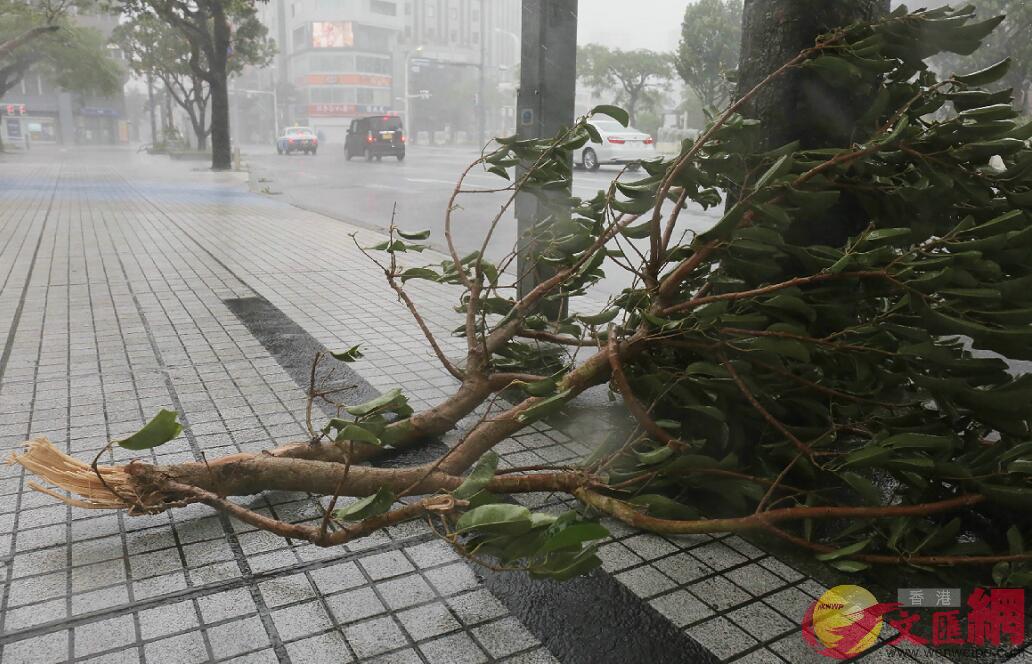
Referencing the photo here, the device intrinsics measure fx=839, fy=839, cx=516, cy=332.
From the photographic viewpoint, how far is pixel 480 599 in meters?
2.44

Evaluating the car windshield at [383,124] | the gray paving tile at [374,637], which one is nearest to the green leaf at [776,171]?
the gray paving tile at [374,637]

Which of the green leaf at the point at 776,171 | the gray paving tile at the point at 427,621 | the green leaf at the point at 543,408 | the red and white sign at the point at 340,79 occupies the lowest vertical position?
the gray paving tile at the point at 427,621

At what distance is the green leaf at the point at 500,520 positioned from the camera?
2061mm

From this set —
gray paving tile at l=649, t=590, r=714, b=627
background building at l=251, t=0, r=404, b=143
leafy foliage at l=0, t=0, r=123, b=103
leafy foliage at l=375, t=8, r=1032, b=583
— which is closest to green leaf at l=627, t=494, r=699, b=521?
leafy foliage at l=375, t=8, r=1032, b=583

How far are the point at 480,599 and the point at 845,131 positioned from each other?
2.06 metres

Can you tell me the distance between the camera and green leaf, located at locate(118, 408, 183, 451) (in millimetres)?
2268

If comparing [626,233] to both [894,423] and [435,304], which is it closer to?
[894,423]

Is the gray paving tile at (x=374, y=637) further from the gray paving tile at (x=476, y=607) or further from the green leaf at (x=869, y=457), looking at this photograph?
the green leaf at (x=869, y=457)

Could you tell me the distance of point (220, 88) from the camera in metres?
26.2

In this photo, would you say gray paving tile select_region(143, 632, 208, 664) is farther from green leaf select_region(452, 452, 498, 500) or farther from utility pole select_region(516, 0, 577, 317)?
utility pole select_region(516, 0, 577, 317)

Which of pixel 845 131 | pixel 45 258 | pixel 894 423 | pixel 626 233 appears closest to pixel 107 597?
pixel 626 233

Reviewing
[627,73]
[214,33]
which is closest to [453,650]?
[214,33]

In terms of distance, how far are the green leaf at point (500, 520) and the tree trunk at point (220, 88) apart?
25673 millimetres

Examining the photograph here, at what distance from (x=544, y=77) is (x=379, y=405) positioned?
3.29m
